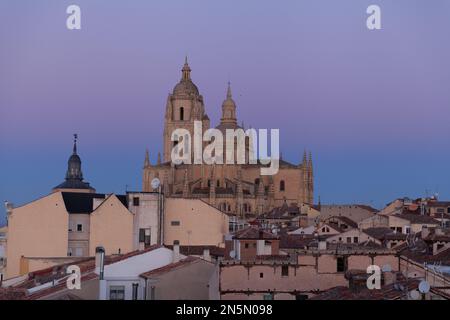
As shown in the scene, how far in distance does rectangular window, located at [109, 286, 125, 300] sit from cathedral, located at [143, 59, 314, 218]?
62.7 metres

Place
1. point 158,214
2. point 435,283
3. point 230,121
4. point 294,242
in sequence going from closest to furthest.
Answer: point 435,283, point 294,242, point 158,214, point 230,121

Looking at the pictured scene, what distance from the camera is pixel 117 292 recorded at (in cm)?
2008

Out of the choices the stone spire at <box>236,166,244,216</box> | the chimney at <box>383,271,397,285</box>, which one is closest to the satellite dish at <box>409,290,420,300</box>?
the chimney at <box>383,271,397,285</box>

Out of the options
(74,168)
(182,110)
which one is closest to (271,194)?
(182,110)

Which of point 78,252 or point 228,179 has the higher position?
point 228,179

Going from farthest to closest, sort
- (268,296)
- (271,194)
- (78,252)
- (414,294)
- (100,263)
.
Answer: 1. (271,194)
2. (78,252)
3. (100,263)
4. (268,296)
5. (414,294)

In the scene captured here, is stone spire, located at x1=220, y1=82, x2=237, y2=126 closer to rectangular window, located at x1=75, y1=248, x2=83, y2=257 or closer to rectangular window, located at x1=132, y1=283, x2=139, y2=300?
rectangular window, located at x1=75, y1=248, x2=83, y2=257

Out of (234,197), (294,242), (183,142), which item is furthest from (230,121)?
(294,242)

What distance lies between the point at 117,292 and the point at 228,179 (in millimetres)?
71898

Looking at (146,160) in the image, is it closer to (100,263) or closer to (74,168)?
(74,168)

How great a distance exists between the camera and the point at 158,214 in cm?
3700

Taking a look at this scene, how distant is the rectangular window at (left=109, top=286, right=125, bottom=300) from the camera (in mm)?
19781
